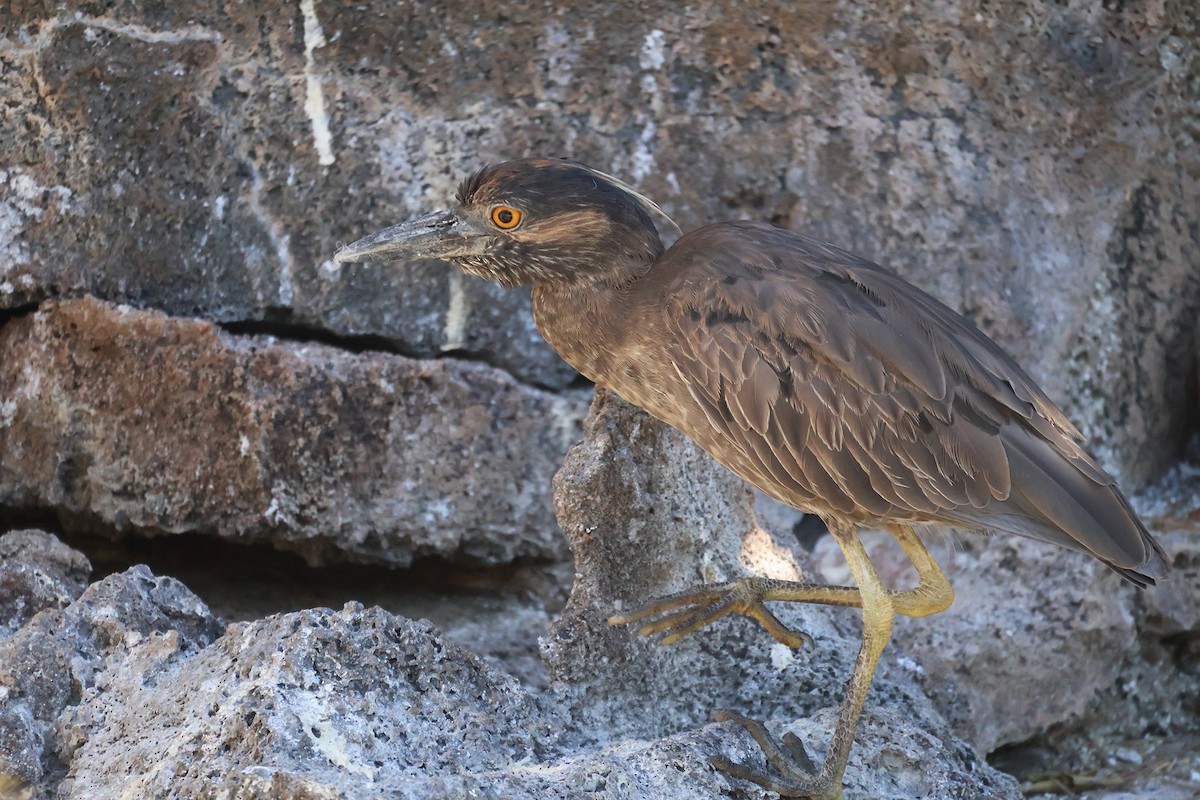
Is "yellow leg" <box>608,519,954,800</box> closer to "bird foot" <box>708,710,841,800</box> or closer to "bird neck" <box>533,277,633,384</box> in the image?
"bird foot" <box>708,710,841,800</box>

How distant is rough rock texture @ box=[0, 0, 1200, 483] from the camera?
4.28 metres

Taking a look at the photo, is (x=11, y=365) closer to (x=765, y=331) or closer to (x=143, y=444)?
(x=143, y=444)

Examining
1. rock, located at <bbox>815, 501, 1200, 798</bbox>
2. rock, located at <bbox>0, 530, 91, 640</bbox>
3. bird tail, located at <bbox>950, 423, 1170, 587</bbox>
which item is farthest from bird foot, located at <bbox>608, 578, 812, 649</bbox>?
rock, located at <bbox>0, 530, 91, 640</bbox>

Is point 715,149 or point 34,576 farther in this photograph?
point 715,149

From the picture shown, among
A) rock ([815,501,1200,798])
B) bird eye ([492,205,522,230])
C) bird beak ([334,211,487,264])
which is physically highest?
bird eye ([492,205,522,230])

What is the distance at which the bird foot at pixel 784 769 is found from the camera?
2774 millimetres

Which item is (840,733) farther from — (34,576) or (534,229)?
(34,576)

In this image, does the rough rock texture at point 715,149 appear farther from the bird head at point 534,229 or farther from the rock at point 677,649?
the rock at point 677,649

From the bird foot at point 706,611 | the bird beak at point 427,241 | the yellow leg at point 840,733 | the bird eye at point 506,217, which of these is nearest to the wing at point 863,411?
the yellow leg at point 840,733

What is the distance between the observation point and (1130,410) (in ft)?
15.6

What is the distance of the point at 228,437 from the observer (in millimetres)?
4133

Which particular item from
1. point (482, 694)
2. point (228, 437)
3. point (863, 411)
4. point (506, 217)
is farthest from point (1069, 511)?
point (228, 437)

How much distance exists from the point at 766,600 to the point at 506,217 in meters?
1.25

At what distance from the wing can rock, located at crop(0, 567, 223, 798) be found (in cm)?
138
